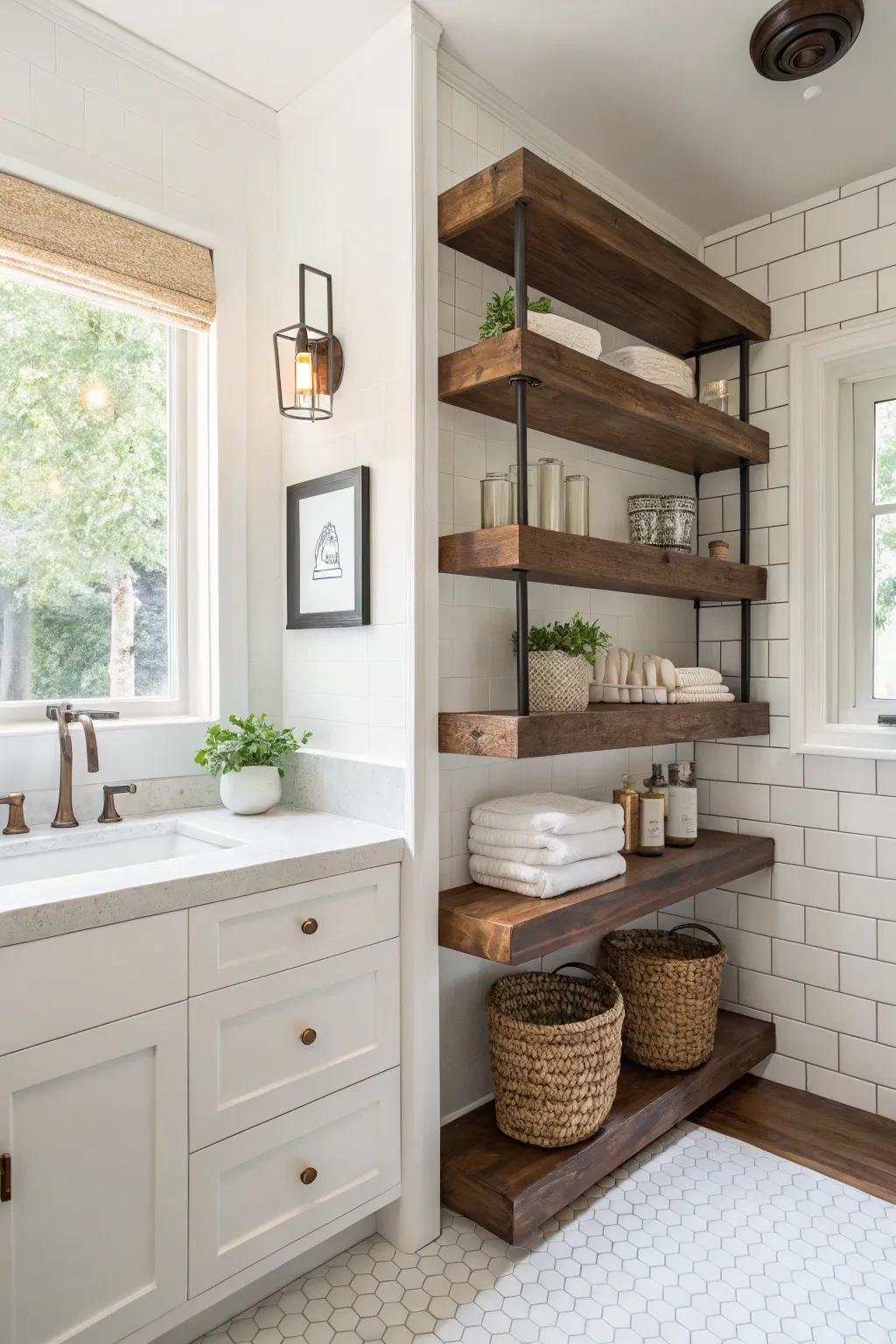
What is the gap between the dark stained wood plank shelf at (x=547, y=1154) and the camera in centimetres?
173

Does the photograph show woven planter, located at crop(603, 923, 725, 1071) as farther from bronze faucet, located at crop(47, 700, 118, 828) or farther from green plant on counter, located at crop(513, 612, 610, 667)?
bronze faucet, located at crop(47, 700, 118, 828)

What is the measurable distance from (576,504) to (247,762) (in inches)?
38.0

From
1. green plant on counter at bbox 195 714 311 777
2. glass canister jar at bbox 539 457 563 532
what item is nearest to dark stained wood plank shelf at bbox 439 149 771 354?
glass canister jar at bbox 539 457 563 532

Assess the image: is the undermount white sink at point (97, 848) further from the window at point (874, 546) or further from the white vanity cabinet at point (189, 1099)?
the window at point (874, 546)

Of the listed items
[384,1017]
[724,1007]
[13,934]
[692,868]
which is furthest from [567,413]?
[724,1007]

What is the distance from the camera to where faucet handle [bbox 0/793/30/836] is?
168cm

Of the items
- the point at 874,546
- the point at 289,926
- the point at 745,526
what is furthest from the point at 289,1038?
the point at 874,546

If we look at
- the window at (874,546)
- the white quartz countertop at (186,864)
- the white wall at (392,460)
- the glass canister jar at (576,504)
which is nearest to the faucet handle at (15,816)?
the white quartz countertop at (186,864)

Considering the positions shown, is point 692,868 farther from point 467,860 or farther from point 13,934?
point 13,934

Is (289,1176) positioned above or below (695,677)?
below

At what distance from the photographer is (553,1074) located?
1837 millimetres

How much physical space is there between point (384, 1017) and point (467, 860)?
0.41 meters

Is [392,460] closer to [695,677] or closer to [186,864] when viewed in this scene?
[186,864]

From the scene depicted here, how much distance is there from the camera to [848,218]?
2.40 m
